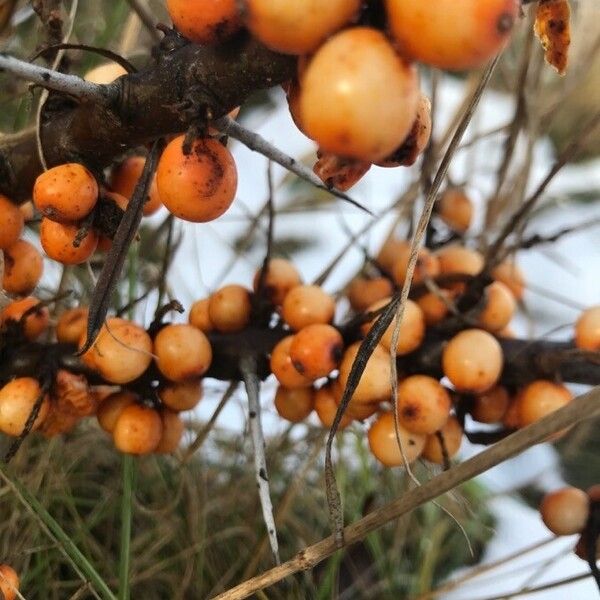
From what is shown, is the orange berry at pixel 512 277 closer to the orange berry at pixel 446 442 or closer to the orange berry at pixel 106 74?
the orange berry at pixel 446 442

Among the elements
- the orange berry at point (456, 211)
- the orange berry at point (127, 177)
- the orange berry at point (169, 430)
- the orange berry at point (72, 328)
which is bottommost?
the orange berry at point (169, 430)

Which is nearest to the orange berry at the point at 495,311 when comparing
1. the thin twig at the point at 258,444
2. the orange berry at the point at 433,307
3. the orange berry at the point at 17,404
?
the orange berry at the point at 433,307

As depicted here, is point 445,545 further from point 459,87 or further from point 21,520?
point 459,87

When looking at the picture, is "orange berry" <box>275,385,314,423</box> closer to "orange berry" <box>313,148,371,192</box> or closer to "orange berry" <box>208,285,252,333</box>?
"orange berry" <box>208,285,252,333</box>

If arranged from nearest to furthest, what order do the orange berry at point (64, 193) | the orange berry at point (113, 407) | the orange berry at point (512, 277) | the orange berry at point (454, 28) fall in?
the orange berry at point (454, 28), the orange berry at point (64, 193), the orange berry at point (113, 407), the orange berry at point (512, 277)

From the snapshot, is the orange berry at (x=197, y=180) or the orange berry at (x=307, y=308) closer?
the orange berry at (x=197, y=180)

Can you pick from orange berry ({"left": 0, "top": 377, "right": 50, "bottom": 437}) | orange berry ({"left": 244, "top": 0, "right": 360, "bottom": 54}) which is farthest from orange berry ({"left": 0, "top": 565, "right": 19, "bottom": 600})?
orange berry ({"left": 244, "top": 0, "right": 360, "bottom": 54})
